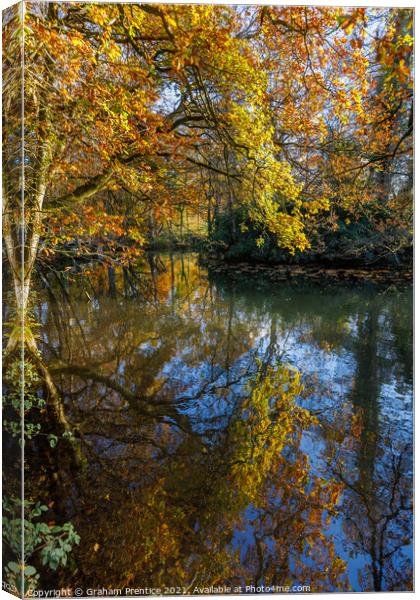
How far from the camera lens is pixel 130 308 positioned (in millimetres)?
3553

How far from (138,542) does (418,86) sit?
3231 mm

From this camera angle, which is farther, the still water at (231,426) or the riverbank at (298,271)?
the riverbank at (298,271)

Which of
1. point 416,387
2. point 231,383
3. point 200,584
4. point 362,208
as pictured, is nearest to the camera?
point 200,584

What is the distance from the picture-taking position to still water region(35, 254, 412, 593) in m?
2.28

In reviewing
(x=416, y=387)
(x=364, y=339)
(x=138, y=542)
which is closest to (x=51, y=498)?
(x=138, y=542)

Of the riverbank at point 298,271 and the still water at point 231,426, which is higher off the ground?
the riverbank at point 298,271

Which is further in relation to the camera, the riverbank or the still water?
the riverbank

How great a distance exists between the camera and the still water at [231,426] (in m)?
2.28

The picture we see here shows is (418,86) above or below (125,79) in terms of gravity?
below

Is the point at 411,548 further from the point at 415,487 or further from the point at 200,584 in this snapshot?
the point at 200,584

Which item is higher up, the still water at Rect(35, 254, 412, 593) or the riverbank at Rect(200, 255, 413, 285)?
the riverbank at Rect(200, 255, 413, 285)

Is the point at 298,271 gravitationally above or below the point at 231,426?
above

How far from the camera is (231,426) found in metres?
3.16

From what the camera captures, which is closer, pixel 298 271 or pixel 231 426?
pixel 231 426
